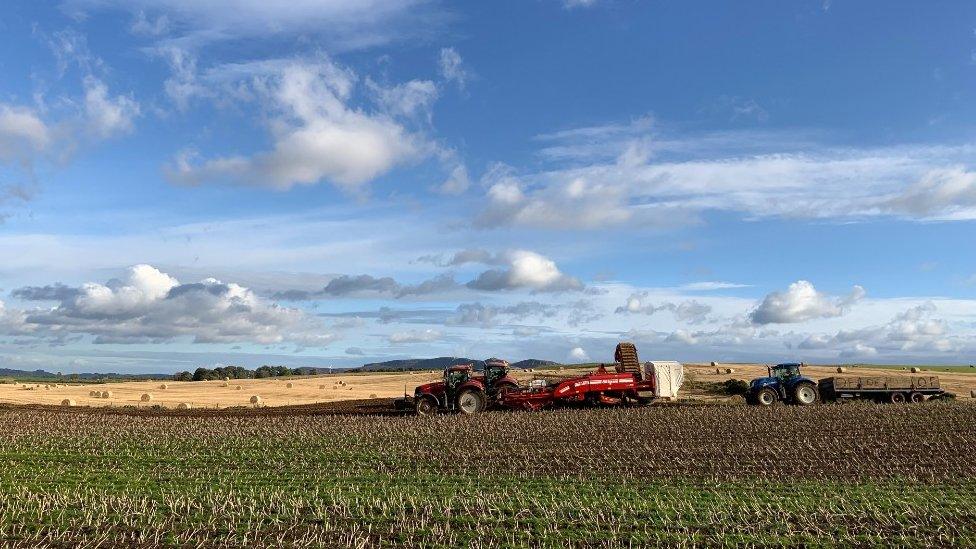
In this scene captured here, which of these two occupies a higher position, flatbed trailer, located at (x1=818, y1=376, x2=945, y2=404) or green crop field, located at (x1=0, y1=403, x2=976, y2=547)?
flatbed trailer, located at (x1=818, y1=376, x2=945, y2=404)

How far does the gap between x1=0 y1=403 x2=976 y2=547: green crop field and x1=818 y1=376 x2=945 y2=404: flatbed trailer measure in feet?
26.0

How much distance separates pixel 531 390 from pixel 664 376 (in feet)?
20.5

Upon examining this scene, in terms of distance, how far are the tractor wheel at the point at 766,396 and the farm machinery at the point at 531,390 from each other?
14.4 feet

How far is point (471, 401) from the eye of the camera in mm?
31609

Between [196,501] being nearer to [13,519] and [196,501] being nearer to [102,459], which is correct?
[13,519]

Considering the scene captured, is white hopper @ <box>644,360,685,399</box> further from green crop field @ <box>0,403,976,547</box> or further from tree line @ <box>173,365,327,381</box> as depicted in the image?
tree line @ <box>173,365,327,381</box>

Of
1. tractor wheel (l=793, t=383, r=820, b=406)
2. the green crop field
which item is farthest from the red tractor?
tractor wheel (l=793, t=383, r=820, b=406)

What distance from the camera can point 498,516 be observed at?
12922mm

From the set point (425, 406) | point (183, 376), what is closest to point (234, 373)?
point (183, 376)

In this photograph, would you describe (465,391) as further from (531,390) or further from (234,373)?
(234,373)

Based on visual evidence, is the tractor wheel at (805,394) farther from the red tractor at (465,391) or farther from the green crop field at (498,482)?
the red tractor at (465,391)

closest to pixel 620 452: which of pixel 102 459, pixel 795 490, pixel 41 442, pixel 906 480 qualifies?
pixel 795 490

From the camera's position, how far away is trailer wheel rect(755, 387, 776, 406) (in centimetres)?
3484

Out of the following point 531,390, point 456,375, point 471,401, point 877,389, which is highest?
point 456,375
